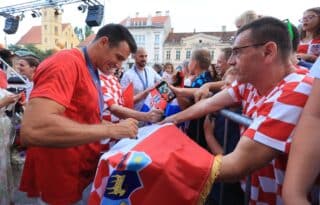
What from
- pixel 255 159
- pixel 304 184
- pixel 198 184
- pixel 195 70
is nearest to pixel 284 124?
pixel 255 159

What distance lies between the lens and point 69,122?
165 cm

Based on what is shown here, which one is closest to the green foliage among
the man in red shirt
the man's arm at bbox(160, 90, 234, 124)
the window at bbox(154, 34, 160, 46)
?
the man in red shirt

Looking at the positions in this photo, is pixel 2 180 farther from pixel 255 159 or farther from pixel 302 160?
pixel 302 160

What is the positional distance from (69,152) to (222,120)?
1089 mm

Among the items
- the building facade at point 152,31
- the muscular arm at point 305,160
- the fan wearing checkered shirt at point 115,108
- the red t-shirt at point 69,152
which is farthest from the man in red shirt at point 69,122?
the building facade at point 152,31

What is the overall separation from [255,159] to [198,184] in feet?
0.84

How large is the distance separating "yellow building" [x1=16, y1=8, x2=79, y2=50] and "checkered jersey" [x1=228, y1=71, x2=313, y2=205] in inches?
2612

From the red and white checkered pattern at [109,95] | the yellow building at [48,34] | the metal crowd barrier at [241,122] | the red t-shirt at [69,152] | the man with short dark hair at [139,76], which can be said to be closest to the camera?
the metal crowd barrier at [241,122]

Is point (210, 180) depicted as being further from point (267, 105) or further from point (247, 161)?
point (267, 105)

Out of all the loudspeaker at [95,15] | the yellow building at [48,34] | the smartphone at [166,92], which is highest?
the loudspeaker at [95,15]

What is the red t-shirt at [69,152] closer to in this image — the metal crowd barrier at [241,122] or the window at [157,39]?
the metal crowd barrier at [241,122]

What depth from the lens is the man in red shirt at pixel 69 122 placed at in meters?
1.62

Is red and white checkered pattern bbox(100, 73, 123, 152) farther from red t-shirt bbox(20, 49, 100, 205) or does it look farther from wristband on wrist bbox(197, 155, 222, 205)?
Answer: wristband on wrist bbox(197, 155, 222, 205)

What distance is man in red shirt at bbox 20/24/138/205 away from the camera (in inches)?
63.6
